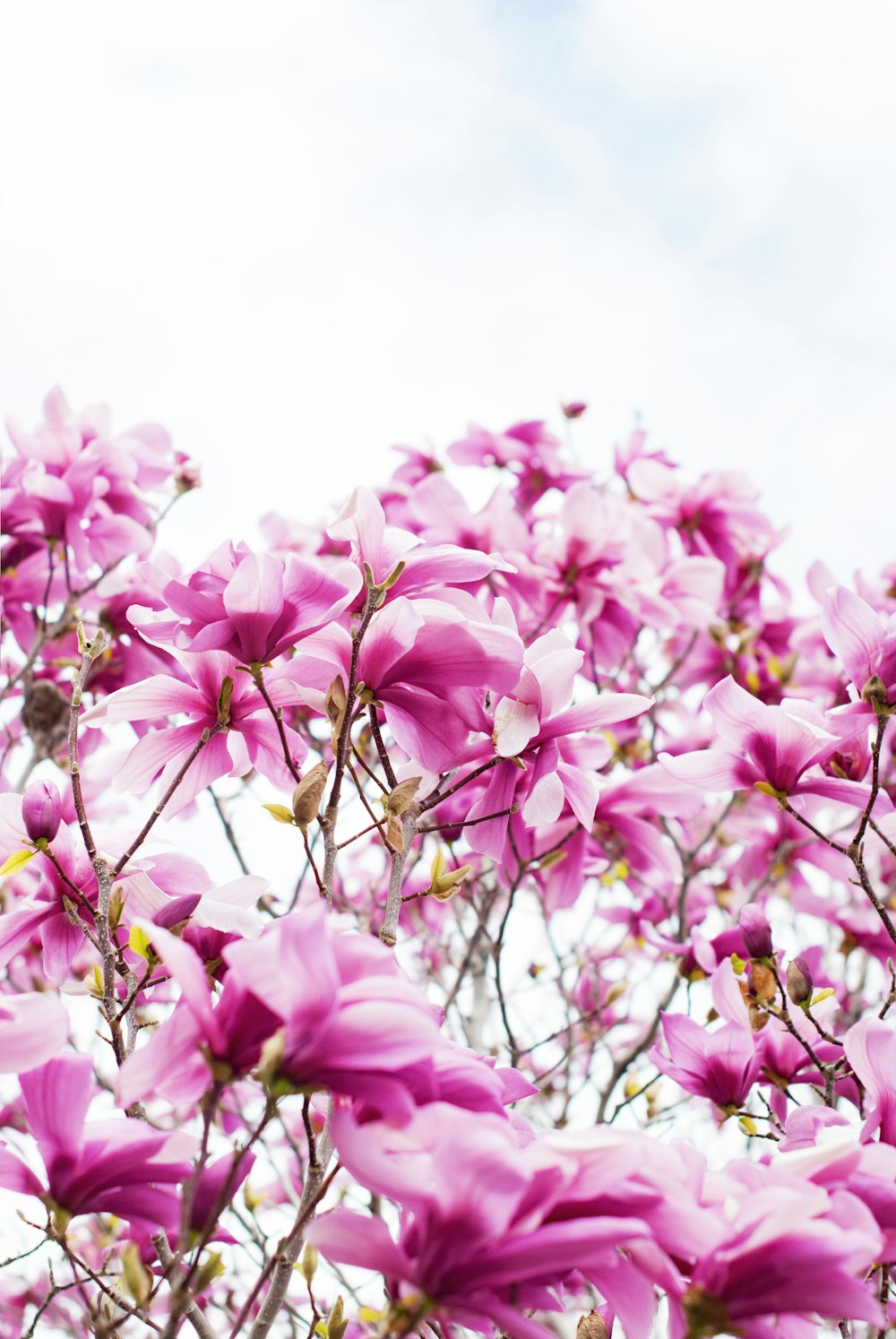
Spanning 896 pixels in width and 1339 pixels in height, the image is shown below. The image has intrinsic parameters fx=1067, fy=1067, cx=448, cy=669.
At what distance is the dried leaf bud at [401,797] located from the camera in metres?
1.19

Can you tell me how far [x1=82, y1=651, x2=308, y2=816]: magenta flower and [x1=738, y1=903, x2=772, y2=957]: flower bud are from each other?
0.66 meters

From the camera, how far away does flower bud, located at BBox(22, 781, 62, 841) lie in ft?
3.89

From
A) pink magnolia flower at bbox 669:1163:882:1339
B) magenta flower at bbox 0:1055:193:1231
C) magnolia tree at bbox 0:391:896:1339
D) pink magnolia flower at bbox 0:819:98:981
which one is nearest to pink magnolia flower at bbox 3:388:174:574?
magnolia tree at bbox 0:391:896:1339

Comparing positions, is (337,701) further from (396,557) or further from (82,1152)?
(82,1152)

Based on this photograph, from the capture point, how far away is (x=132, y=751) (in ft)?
4.45

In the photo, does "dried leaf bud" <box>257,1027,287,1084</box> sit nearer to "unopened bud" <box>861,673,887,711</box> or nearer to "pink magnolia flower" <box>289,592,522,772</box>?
"pink magnolia flower" <box>289,592,522,772</box>

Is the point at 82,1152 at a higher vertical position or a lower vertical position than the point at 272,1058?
lower

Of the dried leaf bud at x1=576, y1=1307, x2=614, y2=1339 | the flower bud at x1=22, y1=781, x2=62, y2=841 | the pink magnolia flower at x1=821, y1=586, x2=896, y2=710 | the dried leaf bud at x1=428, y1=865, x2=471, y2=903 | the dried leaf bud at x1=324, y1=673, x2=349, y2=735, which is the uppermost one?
the pink magnolia flower at x1=821, y1=586, x2=896, y2=710

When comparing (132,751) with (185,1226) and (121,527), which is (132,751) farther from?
(121,527)

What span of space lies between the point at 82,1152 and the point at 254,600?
0.55 m

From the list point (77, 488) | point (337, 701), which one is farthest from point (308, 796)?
point (77, 488)

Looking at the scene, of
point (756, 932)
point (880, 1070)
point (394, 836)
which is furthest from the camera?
point (756, 932)

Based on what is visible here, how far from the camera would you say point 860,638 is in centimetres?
137

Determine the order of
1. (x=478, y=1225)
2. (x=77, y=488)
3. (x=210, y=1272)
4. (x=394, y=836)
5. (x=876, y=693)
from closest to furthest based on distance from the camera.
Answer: (x=478, y=1225), (x=210, y=1272), (x=394, y=836), (x=876, y=693), (x=77, y=488)
